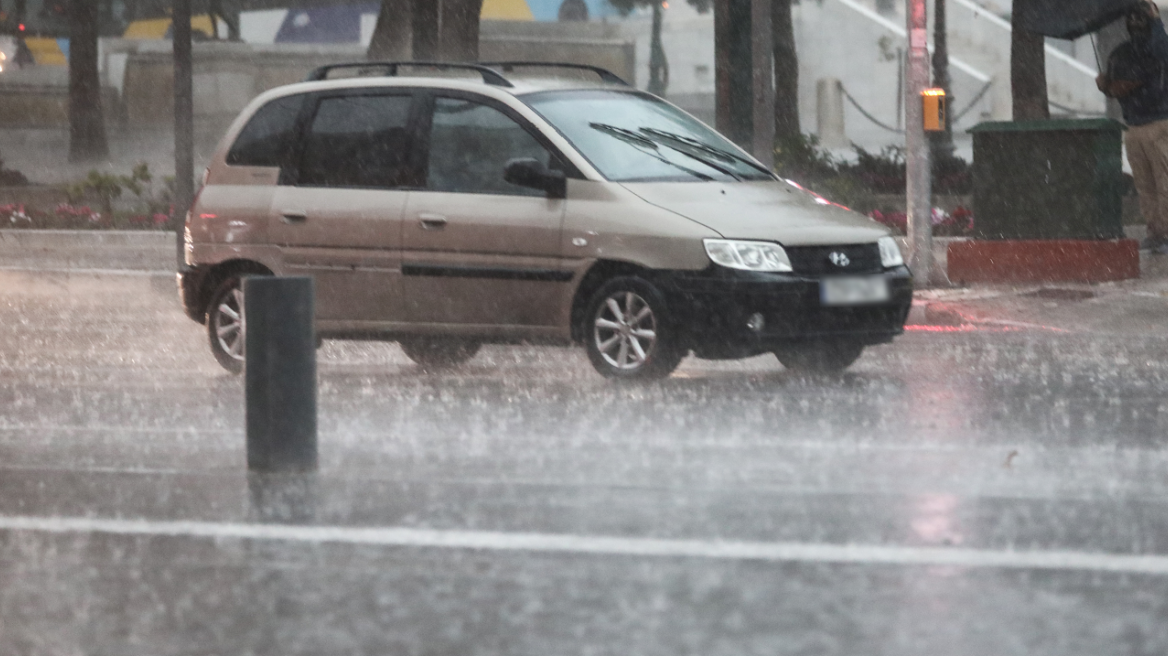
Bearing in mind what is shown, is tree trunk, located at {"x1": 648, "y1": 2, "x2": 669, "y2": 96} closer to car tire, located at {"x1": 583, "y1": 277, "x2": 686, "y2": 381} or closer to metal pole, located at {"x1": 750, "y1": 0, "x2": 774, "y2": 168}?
metal pole, located at {"x1": 750, "y1": 0, "x2": 774, "y2": 168}

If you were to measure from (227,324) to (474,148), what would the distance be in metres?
1.83

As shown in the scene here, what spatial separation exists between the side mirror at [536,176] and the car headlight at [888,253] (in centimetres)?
170

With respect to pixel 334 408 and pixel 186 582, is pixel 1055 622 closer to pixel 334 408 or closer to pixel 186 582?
pixel 186 582

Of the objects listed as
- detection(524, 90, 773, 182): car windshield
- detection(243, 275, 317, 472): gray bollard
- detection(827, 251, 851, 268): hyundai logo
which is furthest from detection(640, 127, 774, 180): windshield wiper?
detection(243, 275, 317, 472): gray bollard

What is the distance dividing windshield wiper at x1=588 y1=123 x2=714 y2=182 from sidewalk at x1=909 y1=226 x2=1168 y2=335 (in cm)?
362

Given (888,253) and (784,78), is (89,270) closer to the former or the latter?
(888,253)

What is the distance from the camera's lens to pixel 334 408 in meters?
9.91

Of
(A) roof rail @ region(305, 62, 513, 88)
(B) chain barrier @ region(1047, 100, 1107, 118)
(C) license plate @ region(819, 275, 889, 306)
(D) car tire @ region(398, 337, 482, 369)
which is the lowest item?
(D) car tire @ region(398, 337, 482, 369)

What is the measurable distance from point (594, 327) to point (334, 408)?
1479 mm

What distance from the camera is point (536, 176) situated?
10695mm

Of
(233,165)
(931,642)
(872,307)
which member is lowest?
(931,642)

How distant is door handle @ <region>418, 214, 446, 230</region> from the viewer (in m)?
11.0

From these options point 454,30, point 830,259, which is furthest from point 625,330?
point 454,30

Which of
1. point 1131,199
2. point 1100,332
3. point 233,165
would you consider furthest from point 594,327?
point 1131,199
